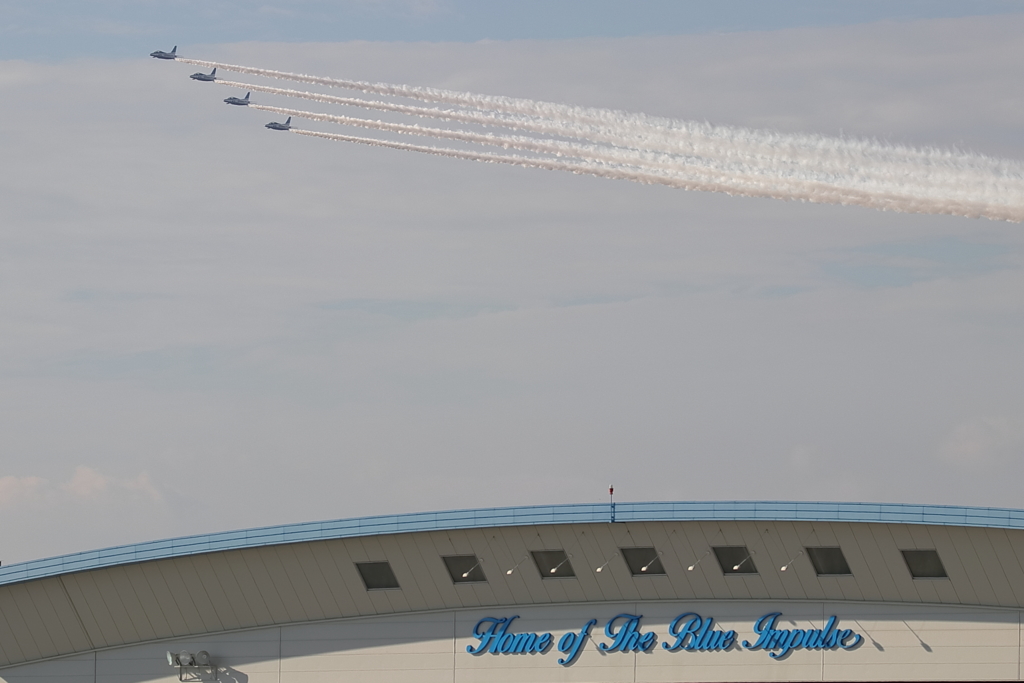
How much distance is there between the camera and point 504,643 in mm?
56906

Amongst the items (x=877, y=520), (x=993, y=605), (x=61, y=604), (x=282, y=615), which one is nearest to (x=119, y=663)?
(x=61, y=604)

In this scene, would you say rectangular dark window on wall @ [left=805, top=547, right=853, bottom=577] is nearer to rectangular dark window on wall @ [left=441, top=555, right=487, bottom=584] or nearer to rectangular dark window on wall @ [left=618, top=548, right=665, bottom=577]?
rectangular dark window on wall @ [left=618, top=548, right=665, bottom=577]

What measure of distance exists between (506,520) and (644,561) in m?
5.91

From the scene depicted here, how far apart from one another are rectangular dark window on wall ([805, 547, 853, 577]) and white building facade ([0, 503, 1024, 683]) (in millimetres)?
81

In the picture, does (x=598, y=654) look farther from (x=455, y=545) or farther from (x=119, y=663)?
(x=119, y=663)

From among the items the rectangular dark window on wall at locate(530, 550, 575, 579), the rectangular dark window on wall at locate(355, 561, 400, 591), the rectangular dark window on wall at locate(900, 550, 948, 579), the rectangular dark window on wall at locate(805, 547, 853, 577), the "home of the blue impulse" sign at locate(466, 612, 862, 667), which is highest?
the rectangular dark window on wall at locate(355, 561, 400, 591)

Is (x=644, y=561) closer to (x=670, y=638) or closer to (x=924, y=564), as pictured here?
(x=670, y=638)

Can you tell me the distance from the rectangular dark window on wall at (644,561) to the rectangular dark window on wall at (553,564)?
7.93 feet

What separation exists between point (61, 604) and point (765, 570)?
30.3 meters

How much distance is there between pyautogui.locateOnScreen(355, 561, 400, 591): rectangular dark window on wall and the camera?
58.2m

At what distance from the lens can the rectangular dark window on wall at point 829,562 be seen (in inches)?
2157

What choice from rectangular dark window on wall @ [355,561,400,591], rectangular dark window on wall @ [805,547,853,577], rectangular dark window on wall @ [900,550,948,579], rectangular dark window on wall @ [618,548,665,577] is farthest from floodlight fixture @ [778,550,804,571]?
rectangular dark window on wall @ [355,561,400,591]

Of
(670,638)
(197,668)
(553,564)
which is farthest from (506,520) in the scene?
(197,668)

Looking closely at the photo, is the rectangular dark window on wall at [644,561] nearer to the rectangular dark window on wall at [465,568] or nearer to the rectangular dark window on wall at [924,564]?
the rectangular dark window on wall at [465,568]
